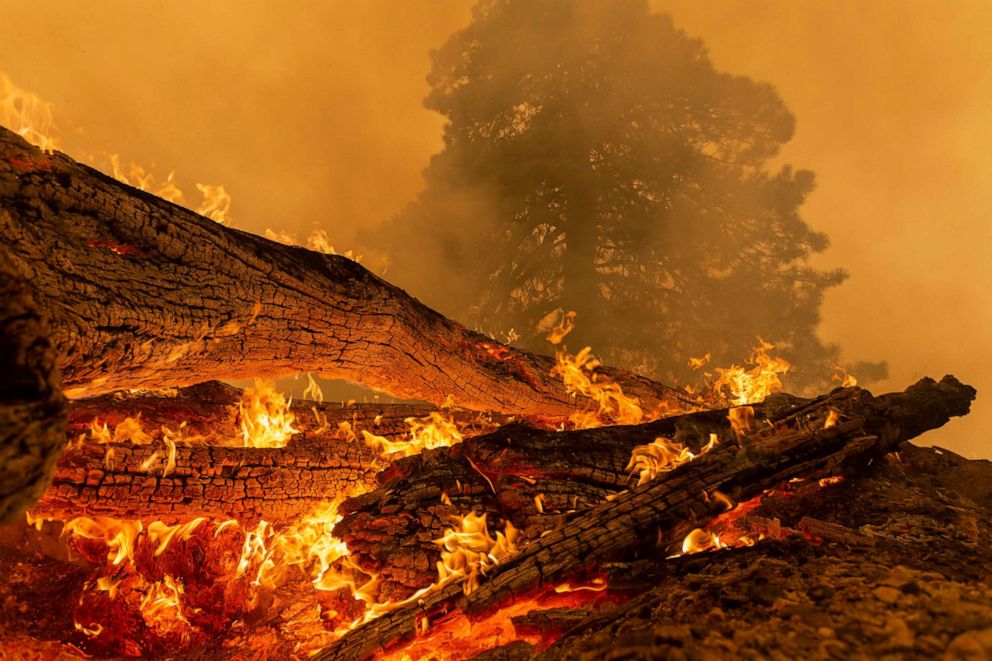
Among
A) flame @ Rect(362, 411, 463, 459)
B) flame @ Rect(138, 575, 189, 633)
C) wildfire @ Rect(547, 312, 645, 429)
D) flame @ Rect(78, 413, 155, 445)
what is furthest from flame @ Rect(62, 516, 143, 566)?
wildfire @ Rect(547, 312, 645, 429)

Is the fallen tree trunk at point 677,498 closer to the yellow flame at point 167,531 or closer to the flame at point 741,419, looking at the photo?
the flame at point 741,419

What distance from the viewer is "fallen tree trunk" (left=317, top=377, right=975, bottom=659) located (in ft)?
9.99

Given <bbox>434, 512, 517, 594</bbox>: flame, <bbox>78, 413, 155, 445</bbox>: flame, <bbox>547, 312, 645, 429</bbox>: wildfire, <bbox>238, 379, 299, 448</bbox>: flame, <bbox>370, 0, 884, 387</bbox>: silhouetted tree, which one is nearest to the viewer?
<bbox>434, 512, 517, 594</bbox>: flame

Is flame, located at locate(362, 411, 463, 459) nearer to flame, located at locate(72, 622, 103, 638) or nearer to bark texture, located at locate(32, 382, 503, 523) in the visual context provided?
bark texture, located at locate(32, 382, 503, 523)

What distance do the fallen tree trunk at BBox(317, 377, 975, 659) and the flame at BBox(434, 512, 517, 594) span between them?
293 millimetres

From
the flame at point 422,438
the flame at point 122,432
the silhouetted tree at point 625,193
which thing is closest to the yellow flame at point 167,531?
the flame at point 122,432

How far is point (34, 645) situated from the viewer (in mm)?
4098

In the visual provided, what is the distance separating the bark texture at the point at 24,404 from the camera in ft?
5.64

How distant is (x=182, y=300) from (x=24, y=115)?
227 centimetres

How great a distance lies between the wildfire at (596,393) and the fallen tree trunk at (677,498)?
3.27m

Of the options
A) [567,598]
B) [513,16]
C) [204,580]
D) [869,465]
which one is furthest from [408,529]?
[513,16]

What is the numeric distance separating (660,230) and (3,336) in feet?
52.0

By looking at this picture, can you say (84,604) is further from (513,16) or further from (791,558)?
(513,16)

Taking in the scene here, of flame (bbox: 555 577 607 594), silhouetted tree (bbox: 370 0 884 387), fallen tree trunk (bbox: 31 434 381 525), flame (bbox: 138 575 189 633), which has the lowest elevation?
flame (bbox: 555 577 607 594)
